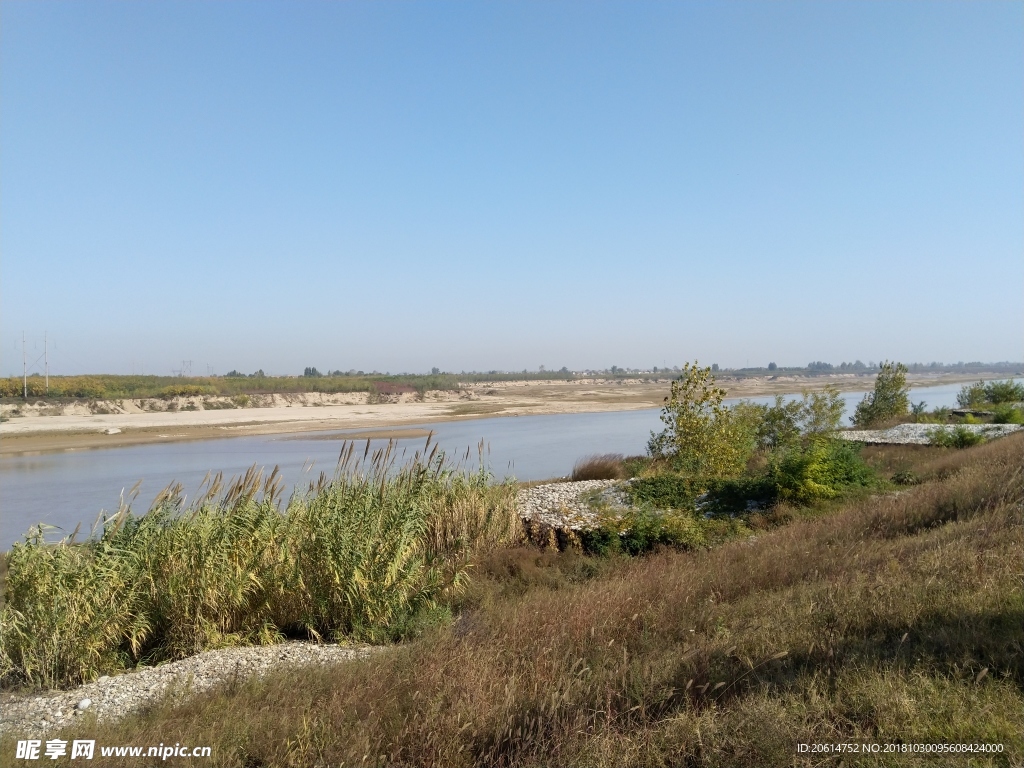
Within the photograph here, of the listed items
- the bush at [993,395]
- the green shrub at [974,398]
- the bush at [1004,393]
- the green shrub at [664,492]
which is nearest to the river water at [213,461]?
the green shrub at [664,492]

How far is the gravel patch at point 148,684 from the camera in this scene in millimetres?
5215

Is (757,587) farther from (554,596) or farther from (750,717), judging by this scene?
(750,717)

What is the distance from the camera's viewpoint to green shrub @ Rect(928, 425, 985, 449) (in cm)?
1964

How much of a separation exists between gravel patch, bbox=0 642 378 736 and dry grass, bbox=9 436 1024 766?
579mm

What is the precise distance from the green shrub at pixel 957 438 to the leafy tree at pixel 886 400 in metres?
13.0

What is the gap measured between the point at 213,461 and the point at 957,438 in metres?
27.2

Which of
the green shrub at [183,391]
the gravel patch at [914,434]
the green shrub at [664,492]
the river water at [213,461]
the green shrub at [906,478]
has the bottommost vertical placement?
the river water at [213,461]

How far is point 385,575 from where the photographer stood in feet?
27.1

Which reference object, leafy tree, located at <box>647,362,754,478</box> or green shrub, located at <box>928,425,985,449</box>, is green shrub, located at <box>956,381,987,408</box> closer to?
green shrub, located at <box>928,425,985,449</box>

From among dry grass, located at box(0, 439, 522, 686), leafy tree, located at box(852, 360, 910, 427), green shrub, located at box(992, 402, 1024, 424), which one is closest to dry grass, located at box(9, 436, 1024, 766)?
dry grass, located at box(0, 439, 522, 686)

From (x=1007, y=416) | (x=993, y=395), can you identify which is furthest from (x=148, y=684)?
(x=993, y=395)

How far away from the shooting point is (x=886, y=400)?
34.5 m

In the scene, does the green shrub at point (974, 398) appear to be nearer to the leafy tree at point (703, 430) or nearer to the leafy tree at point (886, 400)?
the leafy tree at point (886, 400)

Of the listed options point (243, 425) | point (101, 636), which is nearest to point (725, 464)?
point (101, 636)
